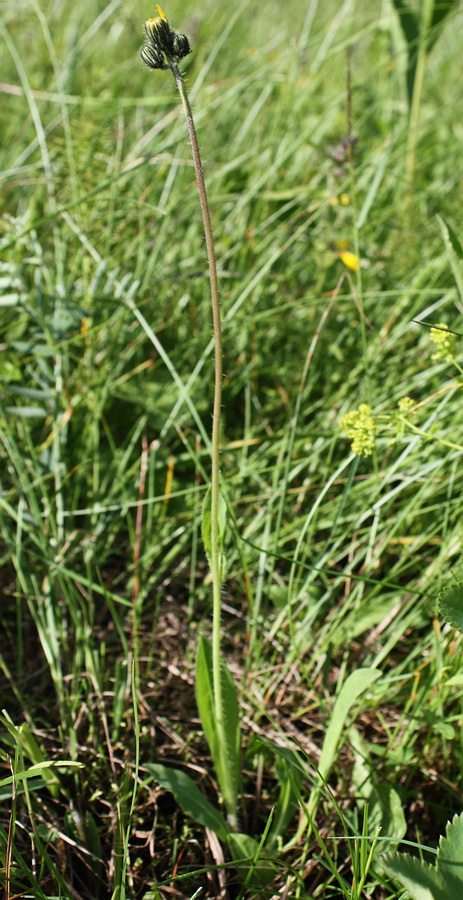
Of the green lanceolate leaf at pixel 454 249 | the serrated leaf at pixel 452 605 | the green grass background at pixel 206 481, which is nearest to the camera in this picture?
the serrated leaf at pixel 452 605

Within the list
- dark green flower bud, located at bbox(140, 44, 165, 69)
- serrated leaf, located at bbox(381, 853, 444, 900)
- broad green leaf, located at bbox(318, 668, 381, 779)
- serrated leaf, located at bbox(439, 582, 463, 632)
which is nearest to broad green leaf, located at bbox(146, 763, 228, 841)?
broad green leaf, located at bbox(318, 668, 381, 779)

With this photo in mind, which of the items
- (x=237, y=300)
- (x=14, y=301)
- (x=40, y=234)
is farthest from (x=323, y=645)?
(x=40, y=234)

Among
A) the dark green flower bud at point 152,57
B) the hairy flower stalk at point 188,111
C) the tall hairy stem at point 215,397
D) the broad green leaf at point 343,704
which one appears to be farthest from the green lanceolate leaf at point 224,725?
the dark green flower bud at point 152,57

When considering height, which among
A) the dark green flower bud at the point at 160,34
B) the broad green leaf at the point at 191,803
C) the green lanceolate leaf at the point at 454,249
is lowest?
the broad green leaf at the point at 191,803

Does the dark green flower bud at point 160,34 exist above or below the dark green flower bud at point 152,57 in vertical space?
above

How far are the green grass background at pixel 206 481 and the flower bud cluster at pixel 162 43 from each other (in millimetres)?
513

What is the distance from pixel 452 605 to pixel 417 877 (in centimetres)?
30

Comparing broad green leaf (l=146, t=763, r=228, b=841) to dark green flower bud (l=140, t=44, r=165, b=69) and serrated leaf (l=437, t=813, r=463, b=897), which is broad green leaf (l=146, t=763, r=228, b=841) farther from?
dark green flower bud (l=140, t=44, r=165, b=69)

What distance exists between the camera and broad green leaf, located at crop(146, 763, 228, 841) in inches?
37.4

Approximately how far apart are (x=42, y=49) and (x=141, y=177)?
89 centimetres

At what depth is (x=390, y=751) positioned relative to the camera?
42.3 inches

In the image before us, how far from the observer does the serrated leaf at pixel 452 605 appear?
2.62 ft

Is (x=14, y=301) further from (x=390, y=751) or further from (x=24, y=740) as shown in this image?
(x=390, y=751)

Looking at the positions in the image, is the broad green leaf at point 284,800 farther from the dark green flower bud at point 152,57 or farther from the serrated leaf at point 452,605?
the dark green flower bud at point 152,57
